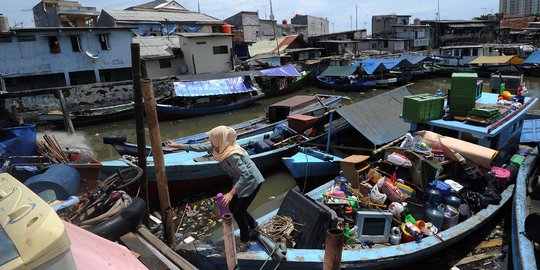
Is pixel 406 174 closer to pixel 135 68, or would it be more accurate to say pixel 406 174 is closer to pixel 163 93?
pixel 135 68

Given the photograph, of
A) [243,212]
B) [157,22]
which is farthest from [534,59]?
[157,22]

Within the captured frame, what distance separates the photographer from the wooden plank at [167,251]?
13.8ft

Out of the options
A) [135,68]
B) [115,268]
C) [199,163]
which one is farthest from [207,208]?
[115,268]

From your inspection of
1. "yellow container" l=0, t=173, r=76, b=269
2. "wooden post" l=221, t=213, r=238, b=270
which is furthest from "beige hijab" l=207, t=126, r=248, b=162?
"yellow container" l=0, t=173, r=76, b=269

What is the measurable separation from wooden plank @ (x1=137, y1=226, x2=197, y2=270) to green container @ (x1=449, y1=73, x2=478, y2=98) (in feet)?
22.8

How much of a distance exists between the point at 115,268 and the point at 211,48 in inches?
1056

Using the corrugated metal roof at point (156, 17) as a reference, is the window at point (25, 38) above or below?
below

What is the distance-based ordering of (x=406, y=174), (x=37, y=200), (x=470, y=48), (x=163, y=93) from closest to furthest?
(x=37, y=200) → (x=406, y=174) → (x=163, y=93) → (x=470, y=48)

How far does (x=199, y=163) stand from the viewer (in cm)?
892

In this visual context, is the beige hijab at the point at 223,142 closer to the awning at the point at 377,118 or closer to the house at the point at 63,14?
the awning at the point at 377,118

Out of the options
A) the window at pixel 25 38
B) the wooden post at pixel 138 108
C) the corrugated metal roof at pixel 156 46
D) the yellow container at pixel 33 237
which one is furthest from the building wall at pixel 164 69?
the yellow container at pixel 33 237

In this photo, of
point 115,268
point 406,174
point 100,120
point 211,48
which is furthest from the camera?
point 211,48

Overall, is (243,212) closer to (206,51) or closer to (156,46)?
(206,51)

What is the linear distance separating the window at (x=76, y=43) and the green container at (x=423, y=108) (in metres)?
22.6
